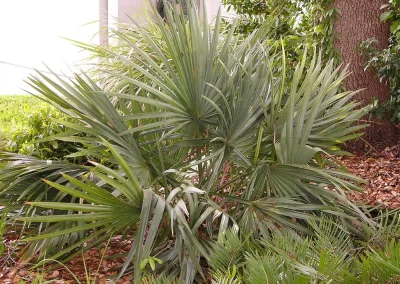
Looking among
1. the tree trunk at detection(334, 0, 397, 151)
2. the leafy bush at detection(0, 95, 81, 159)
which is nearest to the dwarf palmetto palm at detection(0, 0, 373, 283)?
the leafy bush at detection(0, 95, 81, 159)

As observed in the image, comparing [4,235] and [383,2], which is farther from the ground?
[383,2]

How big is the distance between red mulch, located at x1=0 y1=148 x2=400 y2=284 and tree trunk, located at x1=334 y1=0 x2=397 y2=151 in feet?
0.67

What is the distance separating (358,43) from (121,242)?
120 inches

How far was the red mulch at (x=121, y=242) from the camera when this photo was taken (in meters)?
2.80

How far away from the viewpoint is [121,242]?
3246 mm

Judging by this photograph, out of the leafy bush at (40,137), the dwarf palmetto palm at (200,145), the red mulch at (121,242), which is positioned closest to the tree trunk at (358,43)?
the red mulch at (121,242)

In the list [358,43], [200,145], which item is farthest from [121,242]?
[358,43]

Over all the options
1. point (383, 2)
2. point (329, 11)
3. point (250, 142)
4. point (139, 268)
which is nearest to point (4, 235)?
point (139, 268)

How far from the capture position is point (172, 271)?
263cm

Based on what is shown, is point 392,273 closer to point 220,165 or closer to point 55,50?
point 220,165

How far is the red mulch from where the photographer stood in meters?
2.80

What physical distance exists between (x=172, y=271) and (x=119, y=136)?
705 mm

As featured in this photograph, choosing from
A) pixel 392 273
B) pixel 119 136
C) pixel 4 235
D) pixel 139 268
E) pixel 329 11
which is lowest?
pixel 4 235

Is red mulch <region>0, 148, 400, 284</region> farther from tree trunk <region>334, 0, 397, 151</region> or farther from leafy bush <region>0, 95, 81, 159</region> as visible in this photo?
leafy bush <region>0, 95, 81, 159</region>
